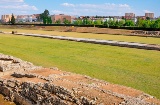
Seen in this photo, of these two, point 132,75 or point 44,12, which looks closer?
point 132,75

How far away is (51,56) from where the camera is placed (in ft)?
71.3

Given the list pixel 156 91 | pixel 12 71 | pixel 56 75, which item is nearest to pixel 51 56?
pixel 12 71

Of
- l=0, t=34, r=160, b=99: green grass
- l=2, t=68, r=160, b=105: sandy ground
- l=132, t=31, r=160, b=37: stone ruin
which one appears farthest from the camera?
l=132, t=31, r=160, b=37: stone ruin

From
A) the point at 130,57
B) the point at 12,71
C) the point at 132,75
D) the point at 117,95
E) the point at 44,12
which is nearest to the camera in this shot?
the point at 117,95

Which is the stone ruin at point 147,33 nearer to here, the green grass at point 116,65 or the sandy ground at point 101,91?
the green grass at point 116,65

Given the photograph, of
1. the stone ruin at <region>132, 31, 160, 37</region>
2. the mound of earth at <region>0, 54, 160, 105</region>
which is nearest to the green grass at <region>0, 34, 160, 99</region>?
the mound of earth at <region>0, 54, 160, 105</region>

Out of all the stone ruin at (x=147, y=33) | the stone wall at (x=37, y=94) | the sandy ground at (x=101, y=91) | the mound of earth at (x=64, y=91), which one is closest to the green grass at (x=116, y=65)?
the sandy ground at (x=101, y=91)

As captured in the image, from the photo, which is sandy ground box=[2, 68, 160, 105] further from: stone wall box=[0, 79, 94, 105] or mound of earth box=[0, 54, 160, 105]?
stone wall box=[0, 79, 94, 105]

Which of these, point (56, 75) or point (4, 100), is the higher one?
point (56, 75)

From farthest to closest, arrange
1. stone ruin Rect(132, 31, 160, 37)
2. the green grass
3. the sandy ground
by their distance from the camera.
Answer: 1. stone ruin Rect(132, 31, 160, 37)
2. the green grass
3. the sandy ground

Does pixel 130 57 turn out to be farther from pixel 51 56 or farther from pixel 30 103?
pixel 30 103

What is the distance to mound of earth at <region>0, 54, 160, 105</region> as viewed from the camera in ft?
27.3

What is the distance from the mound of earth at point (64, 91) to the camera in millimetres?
8336

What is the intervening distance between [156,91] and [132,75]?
317cm
